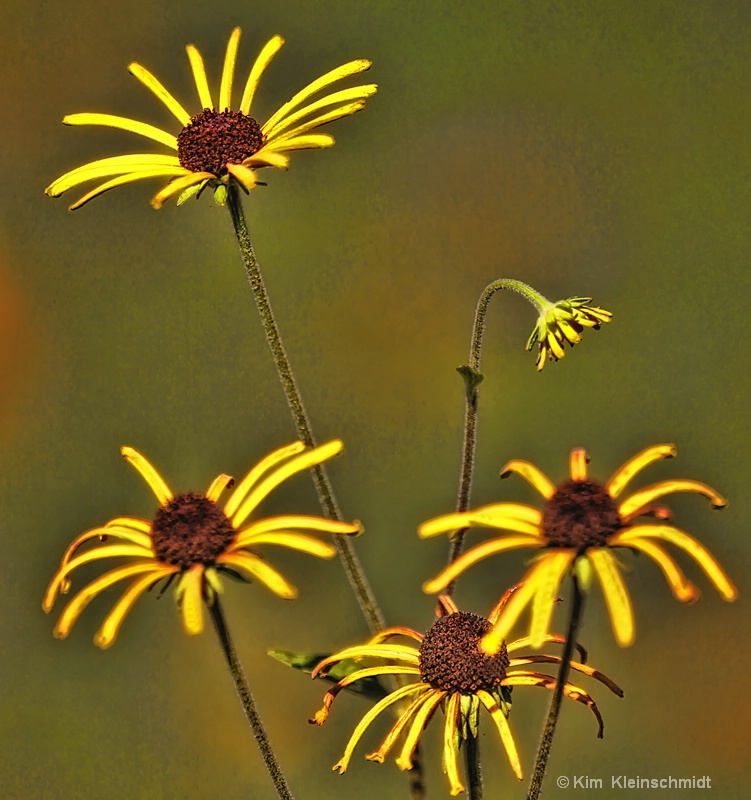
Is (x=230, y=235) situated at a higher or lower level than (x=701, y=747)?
higher

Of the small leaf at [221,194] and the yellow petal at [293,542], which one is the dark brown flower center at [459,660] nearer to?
the yellow petal at [293,542]

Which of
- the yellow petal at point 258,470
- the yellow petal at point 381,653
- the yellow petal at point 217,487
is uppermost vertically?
the yellow petal at point 217,487

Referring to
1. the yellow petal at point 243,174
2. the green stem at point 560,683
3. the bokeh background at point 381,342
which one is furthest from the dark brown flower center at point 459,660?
the bokeh background at point 381,342

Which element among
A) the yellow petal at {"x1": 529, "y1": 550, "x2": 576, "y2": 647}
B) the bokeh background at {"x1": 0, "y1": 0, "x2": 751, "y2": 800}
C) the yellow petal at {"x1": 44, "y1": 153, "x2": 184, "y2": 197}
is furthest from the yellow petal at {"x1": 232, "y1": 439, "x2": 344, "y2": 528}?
the bokeh background at {"x1": 0, "y1": 0, "x2": 751, "y2": 800}

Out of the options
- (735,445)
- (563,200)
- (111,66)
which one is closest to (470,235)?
(563,200)

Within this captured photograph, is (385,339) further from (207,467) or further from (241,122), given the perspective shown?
(241,122)
